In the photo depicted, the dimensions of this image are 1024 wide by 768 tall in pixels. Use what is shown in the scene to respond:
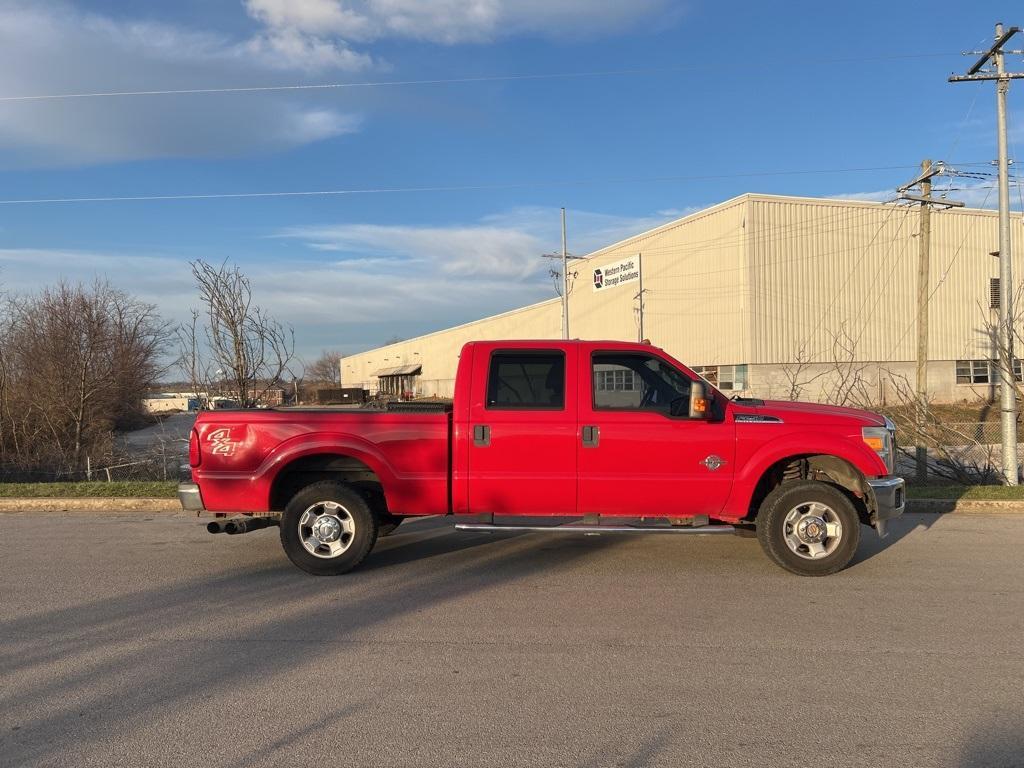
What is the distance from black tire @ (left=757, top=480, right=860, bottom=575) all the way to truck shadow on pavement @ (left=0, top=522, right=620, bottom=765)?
6.21 feet

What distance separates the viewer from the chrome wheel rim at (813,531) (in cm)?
661

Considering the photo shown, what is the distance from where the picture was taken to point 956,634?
5164 mm

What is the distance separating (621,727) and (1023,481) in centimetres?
1167

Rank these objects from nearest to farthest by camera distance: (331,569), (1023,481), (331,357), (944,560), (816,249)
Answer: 1. (331,569)
2. (944,560)
3. (1023,481)
4. (816,249)
5. (331,357)

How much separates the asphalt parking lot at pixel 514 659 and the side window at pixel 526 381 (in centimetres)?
154

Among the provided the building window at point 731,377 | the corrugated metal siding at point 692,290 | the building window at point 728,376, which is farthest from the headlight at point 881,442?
the building window at point 731,377

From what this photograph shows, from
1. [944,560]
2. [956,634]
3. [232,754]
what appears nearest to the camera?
[232,754]

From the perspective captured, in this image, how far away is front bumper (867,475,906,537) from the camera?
6.55 m

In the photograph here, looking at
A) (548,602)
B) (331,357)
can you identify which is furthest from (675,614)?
(331,357)

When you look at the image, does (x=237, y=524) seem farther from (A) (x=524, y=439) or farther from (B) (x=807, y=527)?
(B) (x=807, y=527)

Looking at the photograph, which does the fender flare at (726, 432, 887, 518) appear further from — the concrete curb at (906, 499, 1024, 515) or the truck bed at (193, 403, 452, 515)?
the concrete curb at (906, 499, 1024, 515)

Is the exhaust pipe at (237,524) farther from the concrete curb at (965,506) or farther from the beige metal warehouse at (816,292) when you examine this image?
the beige metal warehouse at (816,292)

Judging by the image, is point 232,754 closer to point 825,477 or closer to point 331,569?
point 331,569

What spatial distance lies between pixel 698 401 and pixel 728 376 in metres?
28.6
